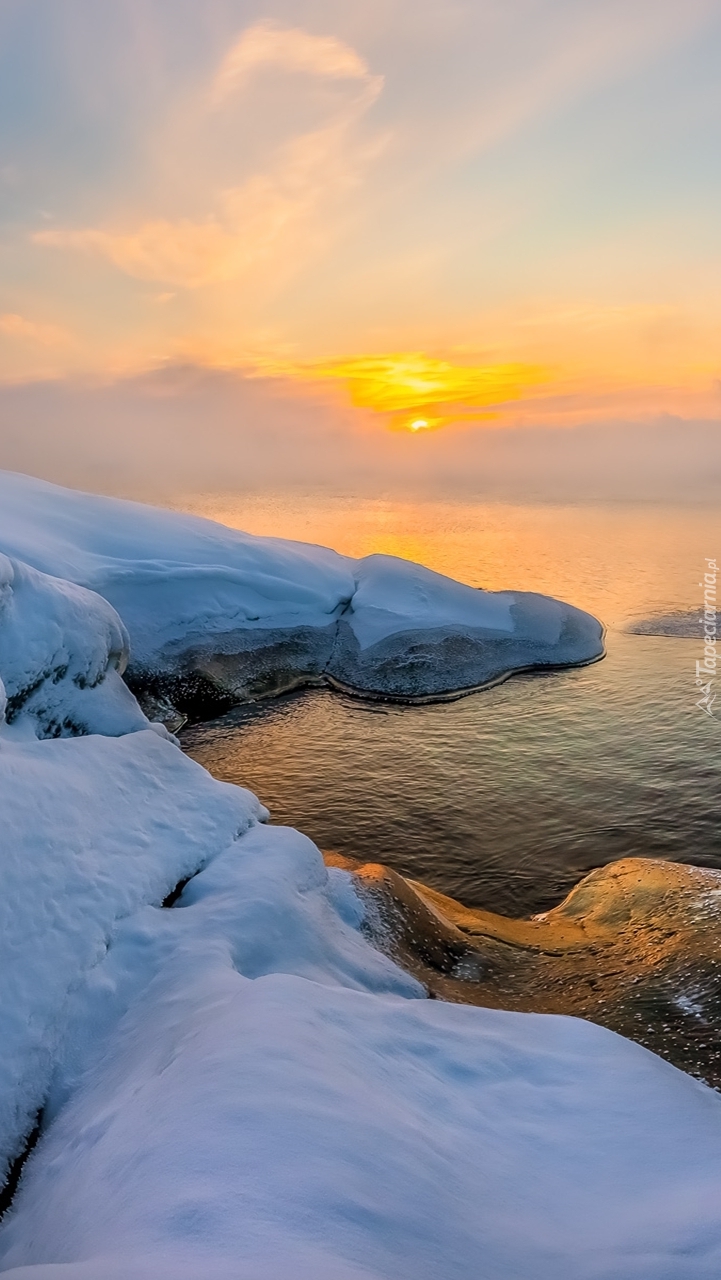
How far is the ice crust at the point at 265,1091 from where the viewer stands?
3766mm

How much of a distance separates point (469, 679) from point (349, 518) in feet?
243

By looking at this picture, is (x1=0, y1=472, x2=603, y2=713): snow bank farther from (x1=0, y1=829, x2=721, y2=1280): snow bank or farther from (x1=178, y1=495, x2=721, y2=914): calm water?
(x1=0, y1=829, x2=721, y2=1280): snow bank

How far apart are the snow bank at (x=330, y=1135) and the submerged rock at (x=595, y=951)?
3.02ft

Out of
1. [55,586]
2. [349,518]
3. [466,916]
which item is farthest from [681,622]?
[349,518]

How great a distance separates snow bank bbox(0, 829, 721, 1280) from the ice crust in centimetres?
2

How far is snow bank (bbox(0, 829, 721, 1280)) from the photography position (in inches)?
144

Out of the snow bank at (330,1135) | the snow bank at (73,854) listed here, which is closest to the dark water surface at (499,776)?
the snow bank at (73,854)

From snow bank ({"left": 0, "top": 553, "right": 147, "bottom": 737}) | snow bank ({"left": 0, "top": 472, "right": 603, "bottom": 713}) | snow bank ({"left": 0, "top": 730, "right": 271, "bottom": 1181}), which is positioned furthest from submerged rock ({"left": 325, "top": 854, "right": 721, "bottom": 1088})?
snow bank ({"left": 0, "top": 472, "right": 603, "bottom": 713})

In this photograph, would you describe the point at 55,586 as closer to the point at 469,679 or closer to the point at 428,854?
the point at 428,854

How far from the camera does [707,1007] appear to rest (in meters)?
7.38

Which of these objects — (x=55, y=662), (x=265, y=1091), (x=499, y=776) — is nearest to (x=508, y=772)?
(x=499, y=776)

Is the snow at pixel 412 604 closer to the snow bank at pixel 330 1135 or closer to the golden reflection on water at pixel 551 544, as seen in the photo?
the golden reflection on water at pixel 551 544

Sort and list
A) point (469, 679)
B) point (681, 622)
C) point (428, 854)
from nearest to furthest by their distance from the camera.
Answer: point (428, 854) < point (469, 679) < point (681, 622)

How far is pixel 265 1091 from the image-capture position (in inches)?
177
